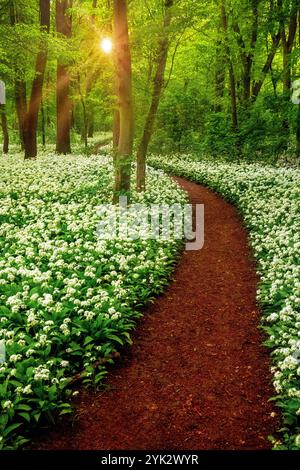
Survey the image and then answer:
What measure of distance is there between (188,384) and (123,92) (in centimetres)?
1075

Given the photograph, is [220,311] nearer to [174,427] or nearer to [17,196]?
[174,427]

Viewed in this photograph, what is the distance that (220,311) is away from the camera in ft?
27.1

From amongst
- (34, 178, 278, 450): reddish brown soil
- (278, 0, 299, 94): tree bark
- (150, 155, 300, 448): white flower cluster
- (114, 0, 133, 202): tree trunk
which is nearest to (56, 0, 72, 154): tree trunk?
(150, 155, 300, 448): white flower cluster

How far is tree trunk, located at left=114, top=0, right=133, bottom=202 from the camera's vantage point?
522 inches

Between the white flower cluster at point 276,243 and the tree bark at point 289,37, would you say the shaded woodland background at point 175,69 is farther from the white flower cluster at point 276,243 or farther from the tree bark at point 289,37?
the white flower cluster at point 276,243

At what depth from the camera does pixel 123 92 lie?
542 inches

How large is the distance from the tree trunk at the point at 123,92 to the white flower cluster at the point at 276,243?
4.69m

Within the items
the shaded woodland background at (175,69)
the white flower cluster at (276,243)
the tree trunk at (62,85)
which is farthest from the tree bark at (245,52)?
the tree trunk at (62,85)

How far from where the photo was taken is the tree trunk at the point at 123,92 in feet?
43.5

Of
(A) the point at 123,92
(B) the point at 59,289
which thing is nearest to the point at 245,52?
(A) the point at 123,92

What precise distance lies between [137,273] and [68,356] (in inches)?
126

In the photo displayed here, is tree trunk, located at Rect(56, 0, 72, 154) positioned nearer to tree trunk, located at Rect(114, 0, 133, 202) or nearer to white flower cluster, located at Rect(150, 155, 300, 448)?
white flower cluster, located at Rect(150, 155, 300, 448)

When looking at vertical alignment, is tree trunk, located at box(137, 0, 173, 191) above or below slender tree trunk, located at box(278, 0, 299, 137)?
below

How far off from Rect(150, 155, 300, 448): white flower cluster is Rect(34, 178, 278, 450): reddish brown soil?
0.33 meters
